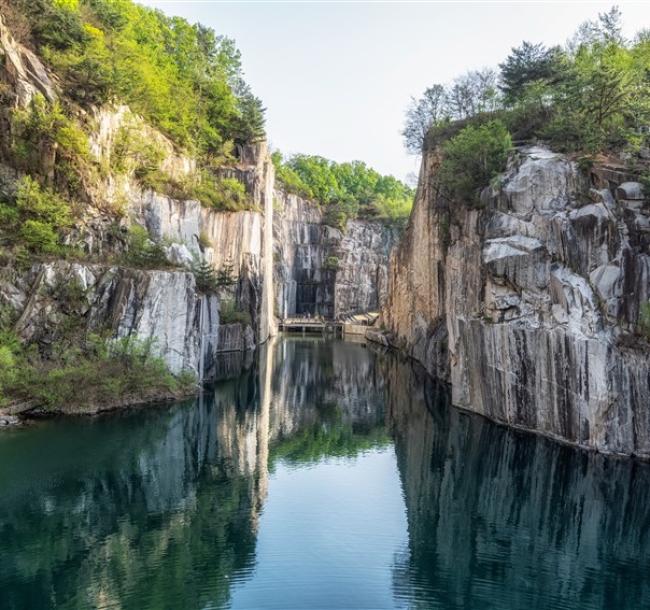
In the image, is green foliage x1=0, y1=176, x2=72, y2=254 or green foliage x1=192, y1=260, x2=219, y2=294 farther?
green foliage x1=192, y1=260, x2=219, y2=294

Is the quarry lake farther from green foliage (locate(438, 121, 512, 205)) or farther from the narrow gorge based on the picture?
green foliage (locate(438, 121, 512, 205))

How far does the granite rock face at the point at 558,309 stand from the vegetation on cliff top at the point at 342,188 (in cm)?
4649

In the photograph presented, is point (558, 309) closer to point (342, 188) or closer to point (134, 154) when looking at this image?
point (134, 154)

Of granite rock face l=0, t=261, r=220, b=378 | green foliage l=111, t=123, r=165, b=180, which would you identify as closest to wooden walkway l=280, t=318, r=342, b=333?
green foliage l=111, t=123, r=165, b=180

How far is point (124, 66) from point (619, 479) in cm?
3091

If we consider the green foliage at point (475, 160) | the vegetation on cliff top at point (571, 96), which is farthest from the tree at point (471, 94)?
the green foliage at point (475, 160)

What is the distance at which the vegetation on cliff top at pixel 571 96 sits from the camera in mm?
23203

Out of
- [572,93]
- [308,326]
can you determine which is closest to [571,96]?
[572,93]

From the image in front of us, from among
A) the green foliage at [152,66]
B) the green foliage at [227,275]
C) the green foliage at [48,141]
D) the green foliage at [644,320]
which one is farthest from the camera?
the green foliage at [227,275]

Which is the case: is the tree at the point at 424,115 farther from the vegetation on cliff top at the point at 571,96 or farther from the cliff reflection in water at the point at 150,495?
the cliff reflection in water at the point at 150,495

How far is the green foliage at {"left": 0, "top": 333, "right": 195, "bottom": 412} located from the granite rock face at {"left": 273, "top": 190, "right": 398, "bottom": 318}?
42421 millimetres

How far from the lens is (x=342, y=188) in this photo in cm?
8656

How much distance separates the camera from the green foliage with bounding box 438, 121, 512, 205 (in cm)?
2536

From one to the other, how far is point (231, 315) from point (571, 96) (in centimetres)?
2670
